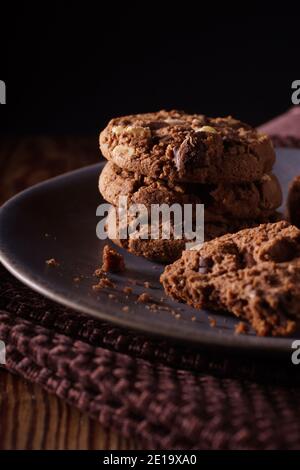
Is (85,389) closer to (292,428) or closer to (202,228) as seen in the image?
(292,428)

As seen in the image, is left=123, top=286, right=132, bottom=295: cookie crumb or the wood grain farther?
left=123, top=286, right=132, bottom=295: cookie crumb

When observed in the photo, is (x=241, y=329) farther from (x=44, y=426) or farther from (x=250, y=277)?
(x=44, y=426)

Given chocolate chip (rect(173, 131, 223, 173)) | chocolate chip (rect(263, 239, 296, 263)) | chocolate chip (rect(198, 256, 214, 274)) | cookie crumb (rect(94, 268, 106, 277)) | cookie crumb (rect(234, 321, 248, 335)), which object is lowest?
cookie crumb (rect(234, 321, 248, 335))

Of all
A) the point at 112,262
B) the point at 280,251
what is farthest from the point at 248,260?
the point at 112,262

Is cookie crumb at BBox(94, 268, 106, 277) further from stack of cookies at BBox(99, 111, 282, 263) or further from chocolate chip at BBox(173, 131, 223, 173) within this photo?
chocolate chip at BBox(173, 131, 223, 173)

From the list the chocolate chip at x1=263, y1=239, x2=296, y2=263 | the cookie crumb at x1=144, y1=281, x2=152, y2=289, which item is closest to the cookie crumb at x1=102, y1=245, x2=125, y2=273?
the cookie crumb at x1=144, y1=281, x2=152, y2=289

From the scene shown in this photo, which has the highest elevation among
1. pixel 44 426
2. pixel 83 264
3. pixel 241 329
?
pixel 83 264
